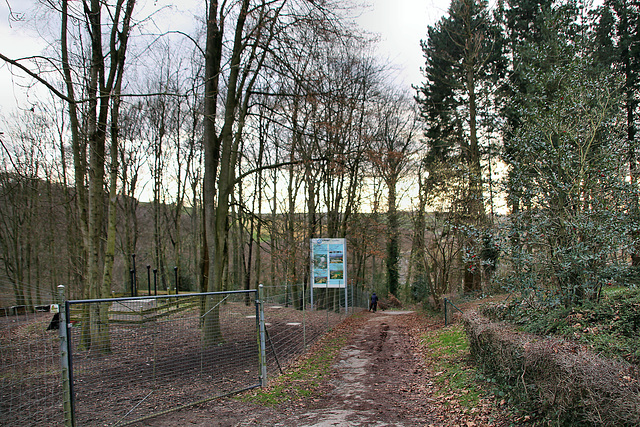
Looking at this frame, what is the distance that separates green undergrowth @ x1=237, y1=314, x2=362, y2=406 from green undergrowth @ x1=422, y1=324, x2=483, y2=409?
7.03 ft

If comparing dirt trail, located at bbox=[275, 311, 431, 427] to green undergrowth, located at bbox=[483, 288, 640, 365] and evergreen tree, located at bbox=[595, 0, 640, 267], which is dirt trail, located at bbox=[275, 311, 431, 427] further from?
evergreen tree, located at bbox=[595, 0, 640, 267]

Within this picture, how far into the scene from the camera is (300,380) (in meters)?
7.76

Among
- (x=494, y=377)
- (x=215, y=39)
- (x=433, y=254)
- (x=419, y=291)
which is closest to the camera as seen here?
(x=494, y=377)

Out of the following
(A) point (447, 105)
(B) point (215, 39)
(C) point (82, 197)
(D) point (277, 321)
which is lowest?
(D) point (277, 321)

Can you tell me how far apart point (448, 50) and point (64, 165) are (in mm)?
19820

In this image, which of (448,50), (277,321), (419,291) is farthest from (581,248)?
(419,291)

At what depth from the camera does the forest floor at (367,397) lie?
5.41 meters

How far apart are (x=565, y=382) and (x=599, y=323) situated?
2.61 m

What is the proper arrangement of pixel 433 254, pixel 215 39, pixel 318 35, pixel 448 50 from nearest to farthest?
pixel 318 35 → pixel 215 39 → pixel 433 254 → pixel 448 50

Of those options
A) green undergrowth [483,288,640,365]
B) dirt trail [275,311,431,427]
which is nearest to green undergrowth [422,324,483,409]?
dirt trail [275,311,431,427]

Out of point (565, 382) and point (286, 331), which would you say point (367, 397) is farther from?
point (286, 331)

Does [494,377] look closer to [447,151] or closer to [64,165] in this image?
[447,151]

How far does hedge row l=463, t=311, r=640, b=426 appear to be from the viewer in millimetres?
3371

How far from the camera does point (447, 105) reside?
2173 cm
